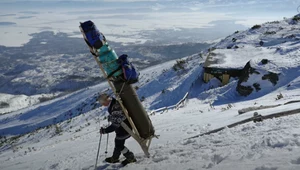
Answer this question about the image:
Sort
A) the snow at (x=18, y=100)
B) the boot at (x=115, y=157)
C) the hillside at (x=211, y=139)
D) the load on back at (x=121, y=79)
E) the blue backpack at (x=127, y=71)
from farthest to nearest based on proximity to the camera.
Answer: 1. the snow at (x=18, y=100)
2. the boot at (x=115, y=157)
3. the load on back at (x=121, y=79)
4. the blue backpack at (x=127, y=71)
5. the hillside at (x=211, y=139)

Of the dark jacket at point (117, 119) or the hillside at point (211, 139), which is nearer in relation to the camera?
the hillside at point (211, 139)

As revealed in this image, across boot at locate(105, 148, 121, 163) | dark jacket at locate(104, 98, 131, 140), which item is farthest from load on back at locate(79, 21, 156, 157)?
boot at locate(105, 148, 121, 163)

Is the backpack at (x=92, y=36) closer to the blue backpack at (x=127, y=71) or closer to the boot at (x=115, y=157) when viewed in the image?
the blue backpack at (x=127, y=71)

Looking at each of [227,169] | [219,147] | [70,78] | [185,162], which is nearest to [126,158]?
[185,162]

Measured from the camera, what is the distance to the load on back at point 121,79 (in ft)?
22.5

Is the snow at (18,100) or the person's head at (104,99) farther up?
the person's head at (104,99)

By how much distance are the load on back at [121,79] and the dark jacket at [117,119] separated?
0.41 ft

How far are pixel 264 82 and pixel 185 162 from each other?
52.8 feet

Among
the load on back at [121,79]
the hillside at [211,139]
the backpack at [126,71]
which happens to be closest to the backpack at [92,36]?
the load on back at [121,79]

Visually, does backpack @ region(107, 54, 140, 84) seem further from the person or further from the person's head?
the person

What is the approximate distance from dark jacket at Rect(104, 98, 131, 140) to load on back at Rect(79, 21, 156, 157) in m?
0.12

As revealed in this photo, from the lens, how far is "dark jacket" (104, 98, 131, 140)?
22.1ft

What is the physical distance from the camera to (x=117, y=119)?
673cm

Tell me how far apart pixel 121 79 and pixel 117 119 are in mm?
976
